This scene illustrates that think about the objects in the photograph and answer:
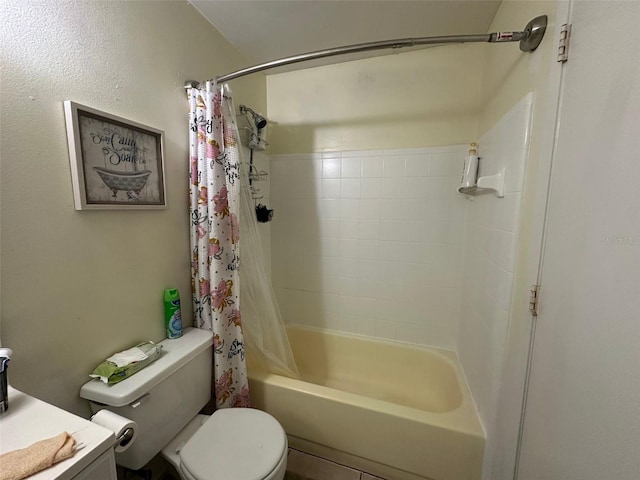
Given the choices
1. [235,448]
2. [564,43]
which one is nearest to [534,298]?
[564,43]

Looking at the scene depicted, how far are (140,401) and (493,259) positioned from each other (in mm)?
1501

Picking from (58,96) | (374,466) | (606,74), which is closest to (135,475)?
(374,466)

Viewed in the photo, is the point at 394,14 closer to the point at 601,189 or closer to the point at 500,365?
the point at 601,189

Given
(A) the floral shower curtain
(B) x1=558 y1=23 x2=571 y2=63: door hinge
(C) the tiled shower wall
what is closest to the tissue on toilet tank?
(A) the floral shower curtain

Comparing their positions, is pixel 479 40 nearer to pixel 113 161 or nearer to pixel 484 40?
pixel 484 40

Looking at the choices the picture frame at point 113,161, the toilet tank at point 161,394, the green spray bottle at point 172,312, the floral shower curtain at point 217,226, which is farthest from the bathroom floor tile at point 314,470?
A: the picture frame at point 113,161

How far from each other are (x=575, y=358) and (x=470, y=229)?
1.01m

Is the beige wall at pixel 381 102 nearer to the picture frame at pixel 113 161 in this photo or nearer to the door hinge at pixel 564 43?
the door hinge at pixel 564 43

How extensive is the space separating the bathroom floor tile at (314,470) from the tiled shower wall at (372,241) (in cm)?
80

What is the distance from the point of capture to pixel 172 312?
1.11 meters

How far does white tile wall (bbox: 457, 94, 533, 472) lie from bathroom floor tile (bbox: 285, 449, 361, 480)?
70 centimetres

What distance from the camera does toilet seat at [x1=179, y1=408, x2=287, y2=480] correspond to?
0.86 meters

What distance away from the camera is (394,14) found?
1.24 metres

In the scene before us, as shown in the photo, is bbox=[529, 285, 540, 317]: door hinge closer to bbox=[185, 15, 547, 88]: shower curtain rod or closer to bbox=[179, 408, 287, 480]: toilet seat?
bbox=[185, 15, 547, 88]: shower curtain rod
